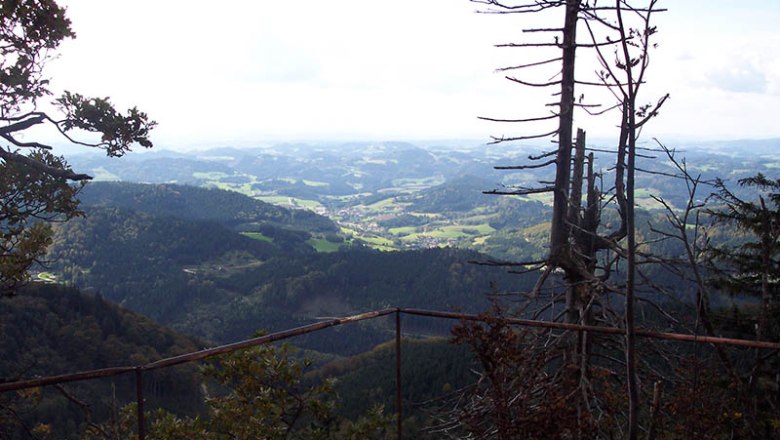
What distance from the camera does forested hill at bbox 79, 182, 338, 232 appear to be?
13038cm

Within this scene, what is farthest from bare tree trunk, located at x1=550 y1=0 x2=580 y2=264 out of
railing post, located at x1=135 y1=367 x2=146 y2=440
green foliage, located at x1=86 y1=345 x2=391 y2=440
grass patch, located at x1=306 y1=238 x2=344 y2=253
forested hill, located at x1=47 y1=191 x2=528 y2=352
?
grass patch, located at x1=306 y1=238 x2=344 y2=253

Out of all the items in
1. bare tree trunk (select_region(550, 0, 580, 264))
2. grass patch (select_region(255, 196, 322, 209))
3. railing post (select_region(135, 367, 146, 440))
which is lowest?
grass patch (select_region(255, 196, 322, 209))

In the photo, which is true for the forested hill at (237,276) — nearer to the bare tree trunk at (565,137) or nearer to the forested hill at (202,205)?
the forested hill at (202,205)

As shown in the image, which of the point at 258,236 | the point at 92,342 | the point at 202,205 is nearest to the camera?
the point at 92,342

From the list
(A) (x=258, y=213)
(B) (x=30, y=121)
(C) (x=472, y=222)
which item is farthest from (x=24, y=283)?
(C) (x=472, y=222)

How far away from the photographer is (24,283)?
539cm

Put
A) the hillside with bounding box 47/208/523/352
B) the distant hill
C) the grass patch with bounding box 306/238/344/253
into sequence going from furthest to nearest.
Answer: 1. the grass patch with bounding box 306/238/344/253
2. the distant hill
3. the hillside with bounding box 47/208/523/352

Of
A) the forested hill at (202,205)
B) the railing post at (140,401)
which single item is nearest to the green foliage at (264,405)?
the railing post at (140,401)

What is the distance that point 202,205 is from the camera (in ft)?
456

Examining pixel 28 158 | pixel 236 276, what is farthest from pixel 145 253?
pixel 28 158

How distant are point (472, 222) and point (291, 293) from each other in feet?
270

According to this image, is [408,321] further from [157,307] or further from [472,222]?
[472,222]

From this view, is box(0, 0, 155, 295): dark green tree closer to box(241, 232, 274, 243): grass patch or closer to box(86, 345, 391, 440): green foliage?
box(86, 345, 391, 440): green foliage

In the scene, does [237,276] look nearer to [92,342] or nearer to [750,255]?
[92,342]
